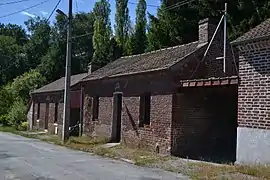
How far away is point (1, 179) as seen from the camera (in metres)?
9.60

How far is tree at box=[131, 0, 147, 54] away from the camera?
142 ft

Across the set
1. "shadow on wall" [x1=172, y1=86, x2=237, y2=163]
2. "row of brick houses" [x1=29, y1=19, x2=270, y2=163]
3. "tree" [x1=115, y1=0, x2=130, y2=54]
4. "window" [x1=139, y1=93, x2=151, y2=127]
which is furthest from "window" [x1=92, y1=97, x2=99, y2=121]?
"tree" [x1=115, y1=0, x2=130, y2=54]

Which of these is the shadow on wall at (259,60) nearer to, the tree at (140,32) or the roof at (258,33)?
the roof at (258,33)

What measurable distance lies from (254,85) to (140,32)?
32.8m

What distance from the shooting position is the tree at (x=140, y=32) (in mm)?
43156

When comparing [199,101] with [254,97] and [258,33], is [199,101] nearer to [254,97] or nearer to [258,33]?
[254,97]

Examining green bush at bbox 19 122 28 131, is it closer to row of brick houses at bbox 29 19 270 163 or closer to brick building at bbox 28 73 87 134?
brick building at bbox 28 73 87 134

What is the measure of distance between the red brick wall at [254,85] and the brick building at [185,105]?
1.36 m

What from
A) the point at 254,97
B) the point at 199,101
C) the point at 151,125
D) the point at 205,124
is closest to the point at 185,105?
the point at 199,101

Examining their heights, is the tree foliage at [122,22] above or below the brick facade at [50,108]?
above

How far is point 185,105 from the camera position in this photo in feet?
52.0

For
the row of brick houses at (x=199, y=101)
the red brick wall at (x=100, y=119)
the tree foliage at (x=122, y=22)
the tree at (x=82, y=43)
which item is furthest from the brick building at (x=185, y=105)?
the tree at (x=82, y=43)

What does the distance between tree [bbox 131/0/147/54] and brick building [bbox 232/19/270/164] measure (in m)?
30.3

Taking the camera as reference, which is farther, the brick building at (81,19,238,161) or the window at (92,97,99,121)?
the window at (92,97,99,121)
